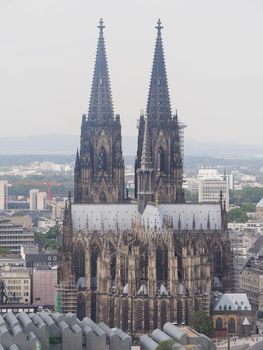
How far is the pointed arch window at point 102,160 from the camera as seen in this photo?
117375 millimetres

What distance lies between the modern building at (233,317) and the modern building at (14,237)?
51.0 metres

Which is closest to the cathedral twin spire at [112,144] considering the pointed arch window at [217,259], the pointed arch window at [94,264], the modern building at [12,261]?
the pointed arch window at [217,259]

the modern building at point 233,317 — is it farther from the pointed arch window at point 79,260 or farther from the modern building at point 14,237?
the modern building at point 14,237

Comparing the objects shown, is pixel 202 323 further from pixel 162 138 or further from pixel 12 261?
pixel 12 261

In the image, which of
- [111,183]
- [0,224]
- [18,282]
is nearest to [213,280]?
[111,183]

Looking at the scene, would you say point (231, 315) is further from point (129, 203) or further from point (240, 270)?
point (240, 270)

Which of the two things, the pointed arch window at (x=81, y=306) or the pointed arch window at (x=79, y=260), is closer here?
the pointed arch window at (x=81, y=306)

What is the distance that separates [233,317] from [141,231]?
24.9 ft

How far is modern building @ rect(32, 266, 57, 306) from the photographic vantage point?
398ft

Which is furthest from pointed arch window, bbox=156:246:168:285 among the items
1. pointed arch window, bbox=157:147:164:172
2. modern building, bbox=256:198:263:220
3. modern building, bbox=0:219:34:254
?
modern building, bbox=256:198:263:220

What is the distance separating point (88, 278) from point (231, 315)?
9.01 meters

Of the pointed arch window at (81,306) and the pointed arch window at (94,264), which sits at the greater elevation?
the pointed arch window at (94,264)

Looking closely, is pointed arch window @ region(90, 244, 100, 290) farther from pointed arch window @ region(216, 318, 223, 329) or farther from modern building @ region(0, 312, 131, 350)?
modern building @ region(0, 312, 131, 350)

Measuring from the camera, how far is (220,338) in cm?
10281
